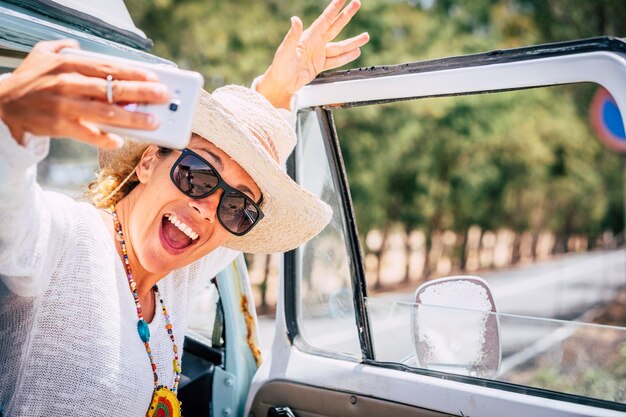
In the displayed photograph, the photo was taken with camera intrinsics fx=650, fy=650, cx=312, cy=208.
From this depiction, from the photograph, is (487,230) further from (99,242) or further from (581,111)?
(99,242)

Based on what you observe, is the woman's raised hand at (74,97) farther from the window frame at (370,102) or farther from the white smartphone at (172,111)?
the window frame at (370,102)

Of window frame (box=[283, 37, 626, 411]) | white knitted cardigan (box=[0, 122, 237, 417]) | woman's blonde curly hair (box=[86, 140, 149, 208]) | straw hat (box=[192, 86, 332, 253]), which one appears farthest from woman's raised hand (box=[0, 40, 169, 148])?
window frame (box=[283, 37, 626, 411])

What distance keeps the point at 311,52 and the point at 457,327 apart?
3.24 feet

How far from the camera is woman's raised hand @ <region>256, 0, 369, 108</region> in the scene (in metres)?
2.08

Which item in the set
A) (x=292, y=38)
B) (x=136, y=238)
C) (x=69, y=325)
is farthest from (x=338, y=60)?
(x=69, y=325)

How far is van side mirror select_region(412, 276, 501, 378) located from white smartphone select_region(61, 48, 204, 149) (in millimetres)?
1124

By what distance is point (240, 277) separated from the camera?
2.65 metres

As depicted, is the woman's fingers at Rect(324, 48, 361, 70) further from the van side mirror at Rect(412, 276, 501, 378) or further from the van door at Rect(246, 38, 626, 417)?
the van side mirror at Rect(412, 276, 501, 378)

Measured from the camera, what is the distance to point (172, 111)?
1102 mm

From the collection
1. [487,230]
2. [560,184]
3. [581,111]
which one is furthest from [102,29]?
[560,184]

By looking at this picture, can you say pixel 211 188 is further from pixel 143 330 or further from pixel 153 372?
pixel 153 372

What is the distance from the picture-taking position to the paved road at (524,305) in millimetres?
2123

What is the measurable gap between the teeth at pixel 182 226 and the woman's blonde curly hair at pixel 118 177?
0.69 ft

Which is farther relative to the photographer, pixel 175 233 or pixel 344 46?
pixel 344 46
